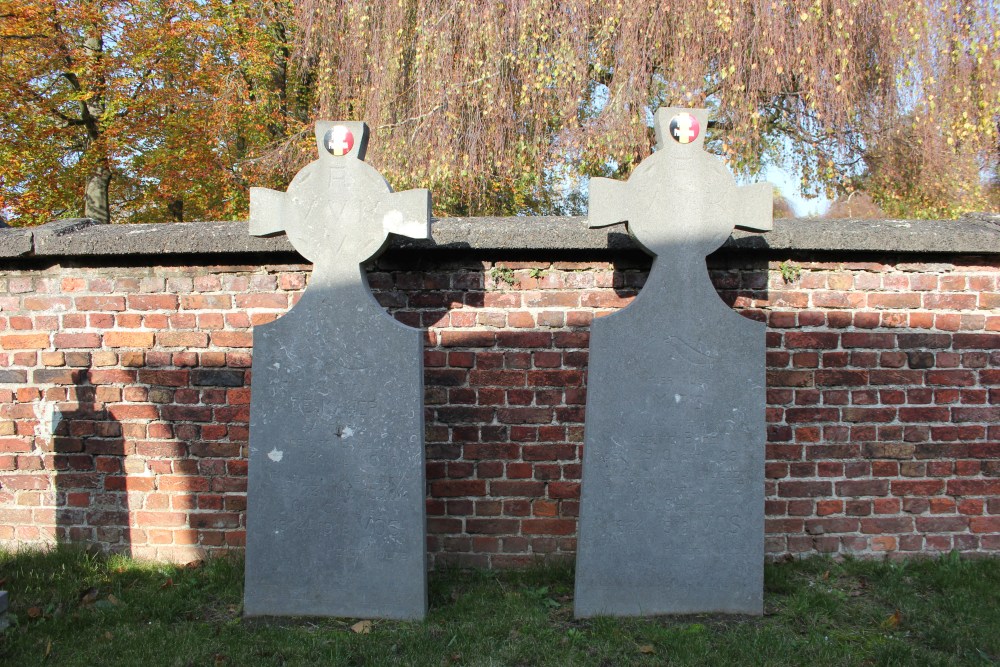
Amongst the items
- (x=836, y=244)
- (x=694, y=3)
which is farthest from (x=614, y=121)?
(x=836, y=244)

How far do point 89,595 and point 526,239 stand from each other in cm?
274

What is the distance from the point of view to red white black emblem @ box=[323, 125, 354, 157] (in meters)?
2.95

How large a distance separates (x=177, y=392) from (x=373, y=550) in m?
1.43

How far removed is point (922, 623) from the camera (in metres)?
2.85

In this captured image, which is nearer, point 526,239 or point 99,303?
point 526,239

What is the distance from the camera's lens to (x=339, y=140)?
2955mm

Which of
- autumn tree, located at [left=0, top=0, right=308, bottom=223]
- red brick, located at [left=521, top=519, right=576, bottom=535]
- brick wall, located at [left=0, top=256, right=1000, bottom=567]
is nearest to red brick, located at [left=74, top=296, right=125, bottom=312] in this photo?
brick wall, located at [left=0, top=256, right=1000, bottom=567]

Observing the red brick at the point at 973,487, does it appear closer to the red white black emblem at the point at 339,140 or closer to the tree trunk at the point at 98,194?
the red white black emblem at the point at 339,140

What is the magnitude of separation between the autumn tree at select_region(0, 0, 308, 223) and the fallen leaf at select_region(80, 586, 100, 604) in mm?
9459

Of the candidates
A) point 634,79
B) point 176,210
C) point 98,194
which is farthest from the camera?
point 176,210

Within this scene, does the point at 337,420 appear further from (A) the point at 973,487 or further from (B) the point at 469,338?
(A) the point at 973,487

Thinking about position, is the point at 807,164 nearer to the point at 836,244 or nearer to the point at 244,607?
the point at 836,244

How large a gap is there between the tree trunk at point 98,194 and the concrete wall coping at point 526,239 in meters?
9.65

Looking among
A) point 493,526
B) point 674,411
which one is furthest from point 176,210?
point 674,411
